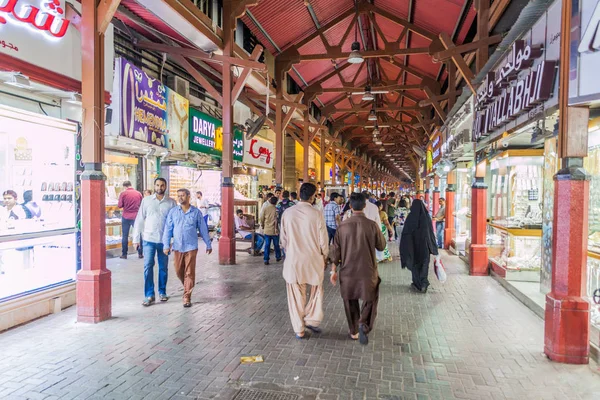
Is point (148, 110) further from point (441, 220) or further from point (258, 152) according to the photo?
point (441, 220)

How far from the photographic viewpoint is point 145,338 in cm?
463

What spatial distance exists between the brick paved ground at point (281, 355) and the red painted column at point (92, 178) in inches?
12.8

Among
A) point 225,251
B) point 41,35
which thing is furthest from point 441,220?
point 41,35

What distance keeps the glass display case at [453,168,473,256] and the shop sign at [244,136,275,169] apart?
7.10 metres

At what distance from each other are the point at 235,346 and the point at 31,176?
11.9 ft

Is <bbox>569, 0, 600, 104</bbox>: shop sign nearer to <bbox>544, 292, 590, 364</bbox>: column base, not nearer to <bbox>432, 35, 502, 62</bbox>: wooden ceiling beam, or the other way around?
<bbox>544, 292, 590, 364</bbox>: column base

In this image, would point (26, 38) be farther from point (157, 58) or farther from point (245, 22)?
point (245, 22)

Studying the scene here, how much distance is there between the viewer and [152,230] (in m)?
5.87

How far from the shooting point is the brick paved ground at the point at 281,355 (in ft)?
11.4

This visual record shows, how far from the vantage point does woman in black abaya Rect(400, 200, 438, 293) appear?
22.9ft

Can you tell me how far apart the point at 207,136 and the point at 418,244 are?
763cm

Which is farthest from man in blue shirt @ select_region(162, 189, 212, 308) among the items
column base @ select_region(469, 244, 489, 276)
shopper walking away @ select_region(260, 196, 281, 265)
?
column base @ select_region(469, 244, 489, 276)

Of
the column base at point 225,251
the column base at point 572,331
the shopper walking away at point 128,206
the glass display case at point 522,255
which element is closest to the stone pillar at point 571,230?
the column base at point 572,331

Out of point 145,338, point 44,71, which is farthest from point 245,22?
point 145,338
